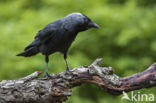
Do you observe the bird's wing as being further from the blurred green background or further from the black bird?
the blurred green background

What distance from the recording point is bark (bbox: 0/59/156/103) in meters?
3.58

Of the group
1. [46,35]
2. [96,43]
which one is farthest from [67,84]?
[96,43]

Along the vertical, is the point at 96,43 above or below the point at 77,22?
above

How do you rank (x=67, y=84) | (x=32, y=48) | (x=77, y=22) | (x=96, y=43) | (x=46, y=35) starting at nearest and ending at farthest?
(x=67, y=84) → (x=77, y=22) → (x=46, y=35) → (x=32, y=48) → (x=96, y=43)

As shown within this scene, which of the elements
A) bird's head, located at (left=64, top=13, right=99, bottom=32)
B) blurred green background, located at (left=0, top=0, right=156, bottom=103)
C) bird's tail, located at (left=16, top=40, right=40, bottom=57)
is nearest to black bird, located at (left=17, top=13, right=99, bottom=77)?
bird's head, located at (left=64, top=13, right=99, bottom=32)

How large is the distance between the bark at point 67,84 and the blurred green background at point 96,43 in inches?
74.9

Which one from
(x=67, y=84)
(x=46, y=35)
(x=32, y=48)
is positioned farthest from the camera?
(x=32, y=48)

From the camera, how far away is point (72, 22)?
4031mm

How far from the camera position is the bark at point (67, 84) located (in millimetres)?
3582

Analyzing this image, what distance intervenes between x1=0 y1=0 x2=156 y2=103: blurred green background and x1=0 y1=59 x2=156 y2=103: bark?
1.90 metres

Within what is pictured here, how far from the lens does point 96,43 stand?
20.1 feet

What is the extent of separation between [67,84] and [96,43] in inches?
97.4

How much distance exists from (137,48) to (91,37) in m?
0.87

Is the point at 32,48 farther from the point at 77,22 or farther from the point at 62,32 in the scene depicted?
the point at 77,22
